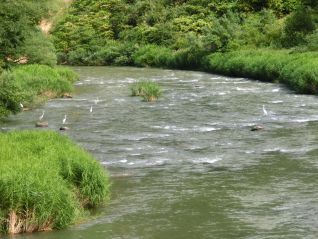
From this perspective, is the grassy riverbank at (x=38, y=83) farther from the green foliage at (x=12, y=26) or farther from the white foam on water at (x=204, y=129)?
the white foam on water at (x=204, y=129)

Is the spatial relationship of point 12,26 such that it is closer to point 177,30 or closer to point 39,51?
point 39,51

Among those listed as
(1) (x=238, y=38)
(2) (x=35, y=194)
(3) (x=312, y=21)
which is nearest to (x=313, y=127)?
(2) (x=35, y=194)

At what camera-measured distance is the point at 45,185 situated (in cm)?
1321

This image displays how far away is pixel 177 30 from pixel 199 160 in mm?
49360

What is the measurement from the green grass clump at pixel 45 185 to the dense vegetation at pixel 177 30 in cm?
2303

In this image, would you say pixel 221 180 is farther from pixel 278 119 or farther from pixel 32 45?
pixel 32 45

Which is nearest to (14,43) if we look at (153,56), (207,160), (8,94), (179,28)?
(8,94)

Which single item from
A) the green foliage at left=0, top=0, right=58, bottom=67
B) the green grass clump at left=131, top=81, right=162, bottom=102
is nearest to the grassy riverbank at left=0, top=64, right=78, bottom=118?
the green grass clump at left=131, top=81, right=162, bottom=102

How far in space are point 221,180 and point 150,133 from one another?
786 centimetres

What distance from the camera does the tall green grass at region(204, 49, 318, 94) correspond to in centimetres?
3612

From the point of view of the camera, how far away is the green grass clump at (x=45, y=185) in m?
12.9

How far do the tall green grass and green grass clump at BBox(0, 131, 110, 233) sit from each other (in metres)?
21.6

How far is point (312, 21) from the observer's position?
5172cm

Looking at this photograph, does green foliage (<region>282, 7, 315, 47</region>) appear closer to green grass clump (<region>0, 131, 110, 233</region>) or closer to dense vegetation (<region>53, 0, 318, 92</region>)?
dense vegetation (<region>53, 0, 318, 92</region>)
